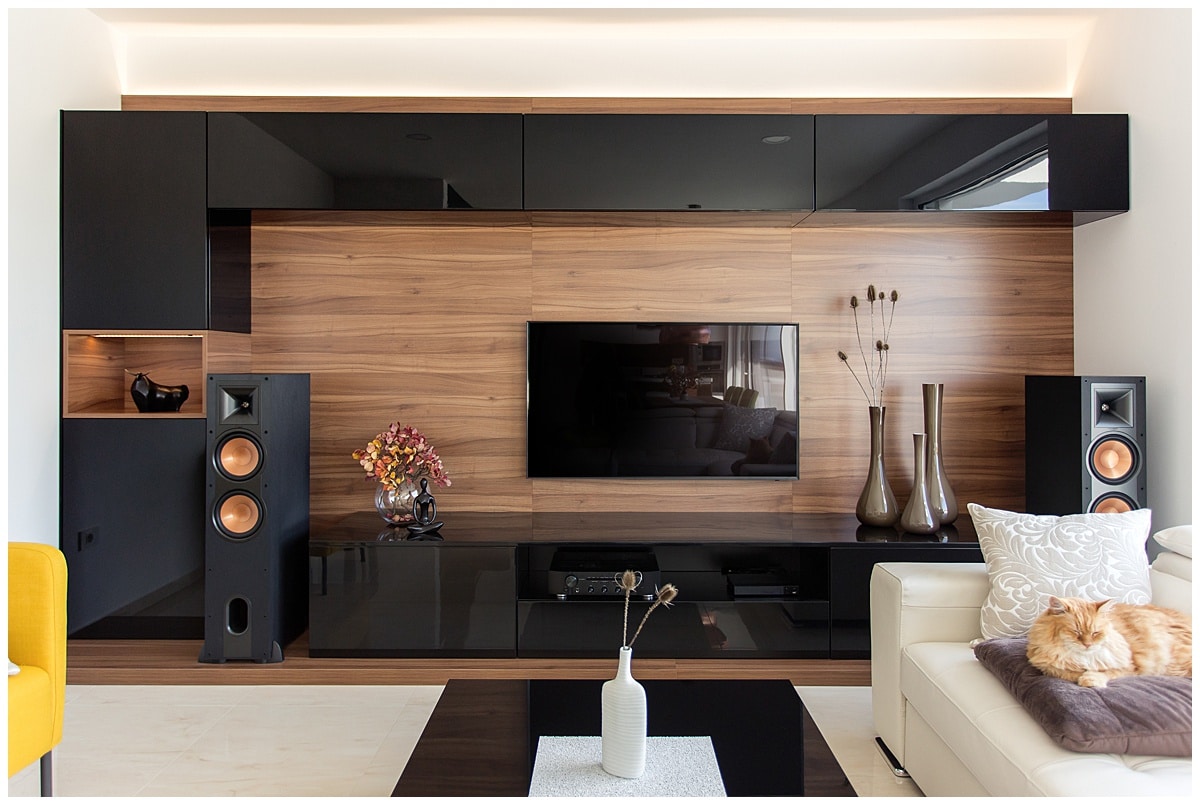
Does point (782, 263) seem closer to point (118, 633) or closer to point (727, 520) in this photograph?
point (727, 520)

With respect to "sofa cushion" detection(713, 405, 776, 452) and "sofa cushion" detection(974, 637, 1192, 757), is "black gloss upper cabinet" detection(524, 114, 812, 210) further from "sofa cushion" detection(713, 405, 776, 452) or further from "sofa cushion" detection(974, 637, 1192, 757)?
"sofa cushion" detection(974, 637, 1192, 757)

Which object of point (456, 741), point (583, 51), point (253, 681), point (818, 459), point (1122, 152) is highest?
point (583, 51)

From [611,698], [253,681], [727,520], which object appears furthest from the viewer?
[727,520]

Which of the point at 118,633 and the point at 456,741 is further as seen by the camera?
the point at 118,633

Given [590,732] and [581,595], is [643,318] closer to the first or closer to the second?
[581,595]

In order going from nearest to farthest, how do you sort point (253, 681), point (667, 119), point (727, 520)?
point (253, 681)
point (667, 119)
point (727, 520)

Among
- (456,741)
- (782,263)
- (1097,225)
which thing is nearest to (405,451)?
(456,741)

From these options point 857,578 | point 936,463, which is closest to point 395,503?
point 857,578

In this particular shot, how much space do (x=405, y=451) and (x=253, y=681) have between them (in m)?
1.07

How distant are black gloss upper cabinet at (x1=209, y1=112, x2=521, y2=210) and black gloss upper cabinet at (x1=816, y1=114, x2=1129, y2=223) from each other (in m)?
1.35

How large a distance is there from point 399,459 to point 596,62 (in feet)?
6.57

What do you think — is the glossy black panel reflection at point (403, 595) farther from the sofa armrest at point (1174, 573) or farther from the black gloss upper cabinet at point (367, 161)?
the sofa armrest at point (1174, 573)

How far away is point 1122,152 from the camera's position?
3.51 m

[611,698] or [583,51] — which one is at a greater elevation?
[583,51]
